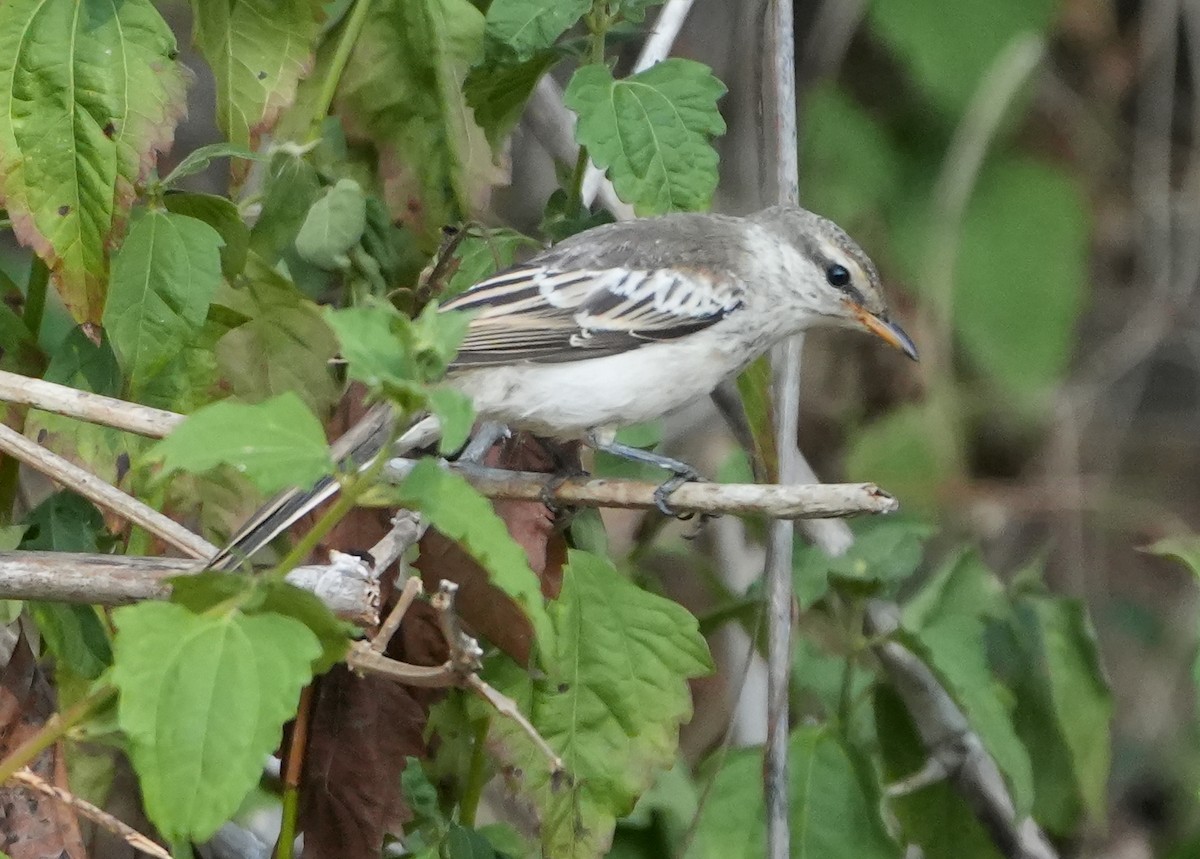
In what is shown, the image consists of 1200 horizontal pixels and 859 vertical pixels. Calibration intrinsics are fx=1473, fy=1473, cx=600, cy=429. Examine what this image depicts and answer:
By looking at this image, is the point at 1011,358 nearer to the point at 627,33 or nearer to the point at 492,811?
the point at 492,811

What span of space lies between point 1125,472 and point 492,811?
388 centimetres

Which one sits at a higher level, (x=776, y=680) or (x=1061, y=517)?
(x=776, y=680)

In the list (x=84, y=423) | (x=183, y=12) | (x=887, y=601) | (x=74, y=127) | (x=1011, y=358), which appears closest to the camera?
(x=74, y=127)

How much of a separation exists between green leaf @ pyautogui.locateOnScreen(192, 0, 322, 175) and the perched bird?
587 mm

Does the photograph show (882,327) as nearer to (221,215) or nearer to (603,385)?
(603,385)

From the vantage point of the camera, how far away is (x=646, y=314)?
12.5 feet

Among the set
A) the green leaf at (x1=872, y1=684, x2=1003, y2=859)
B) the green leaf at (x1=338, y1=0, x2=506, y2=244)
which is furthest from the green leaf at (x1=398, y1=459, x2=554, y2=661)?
the green leaf at (x1=872, y1=684, x2=1003, y2=859)

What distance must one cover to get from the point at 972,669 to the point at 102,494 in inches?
73.6

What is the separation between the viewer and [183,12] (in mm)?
6578

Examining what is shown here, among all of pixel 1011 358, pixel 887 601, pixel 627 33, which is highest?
pixel 627 33

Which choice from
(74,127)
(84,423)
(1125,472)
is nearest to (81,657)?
(84,423)

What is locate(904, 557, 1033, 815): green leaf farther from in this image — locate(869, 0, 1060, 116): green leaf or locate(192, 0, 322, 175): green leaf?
locate(869, 0, 1060, 116): green leaf

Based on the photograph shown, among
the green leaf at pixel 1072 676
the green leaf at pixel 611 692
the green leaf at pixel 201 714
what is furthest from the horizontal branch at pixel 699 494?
the green leaf at pixel 1072 676

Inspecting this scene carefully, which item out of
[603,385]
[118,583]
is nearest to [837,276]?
[603,385]
